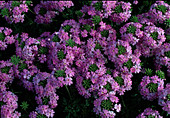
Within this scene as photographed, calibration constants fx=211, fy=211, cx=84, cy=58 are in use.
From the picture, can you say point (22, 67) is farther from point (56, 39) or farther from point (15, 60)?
point (56, 39)

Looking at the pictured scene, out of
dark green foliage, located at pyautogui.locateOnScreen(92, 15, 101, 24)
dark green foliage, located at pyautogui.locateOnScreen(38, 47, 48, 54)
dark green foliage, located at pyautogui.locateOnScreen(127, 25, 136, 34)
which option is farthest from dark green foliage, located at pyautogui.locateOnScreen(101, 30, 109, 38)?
dark green foliage, located at pyautogui.locateOnScreen(38, 47, 48, 54)

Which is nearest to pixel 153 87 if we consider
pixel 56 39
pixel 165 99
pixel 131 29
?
pixel 165 99

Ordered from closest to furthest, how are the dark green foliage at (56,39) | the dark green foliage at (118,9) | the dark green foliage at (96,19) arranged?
the dark green foliage at (56,39)
the dark green foliage at (96,19)
the dark green foliage at (118,9)

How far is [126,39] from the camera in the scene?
4.82 metres

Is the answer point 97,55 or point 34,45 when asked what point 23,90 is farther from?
point 97,55

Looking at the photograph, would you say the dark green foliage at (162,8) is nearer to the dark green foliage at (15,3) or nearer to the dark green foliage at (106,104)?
the dark green foliage at (106,104)

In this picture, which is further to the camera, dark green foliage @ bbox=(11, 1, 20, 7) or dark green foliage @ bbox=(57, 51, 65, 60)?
dark green foliage @ bbox=(11, 1, 20, 7)

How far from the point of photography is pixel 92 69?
14.7ft

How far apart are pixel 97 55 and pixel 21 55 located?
173 cm

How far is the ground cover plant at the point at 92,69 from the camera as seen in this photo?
14.2 feet

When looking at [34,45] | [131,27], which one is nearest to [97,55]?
[131,27]

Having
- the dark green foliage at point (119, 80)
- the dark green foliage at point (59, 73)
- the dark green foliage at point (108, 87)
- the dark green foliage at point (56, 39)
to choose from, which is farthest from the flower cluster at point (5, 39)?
the dark green foliage at point (119, 80)

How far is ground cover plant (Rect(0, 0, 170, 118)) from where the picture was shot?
14.2ft

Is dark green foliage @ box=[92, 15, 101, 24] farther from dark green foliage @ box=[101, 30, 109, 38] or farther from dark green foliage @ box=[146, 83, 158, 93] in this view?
dark green foliage @ box=[146, 83, 158, 93]
